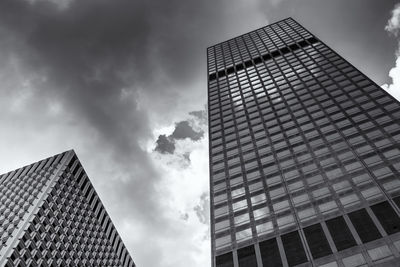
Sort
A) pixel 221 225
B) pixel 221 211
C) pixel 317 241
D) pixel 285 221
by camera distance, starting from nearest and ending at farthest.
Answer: pixel 317 241, pixel 285 221, pixel 221 225, pixel 221 211

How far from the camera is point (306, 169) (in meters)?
60.7

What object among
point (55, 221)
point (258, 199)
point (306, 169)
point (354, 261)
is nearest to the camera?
point (354, 261)

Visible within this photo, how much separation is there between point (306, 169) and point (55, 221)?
52625 mm

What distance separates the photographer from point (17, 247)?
70.1m

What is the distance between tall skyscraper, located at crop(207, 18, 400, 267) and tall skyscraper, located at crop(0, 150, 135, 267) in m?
35.0

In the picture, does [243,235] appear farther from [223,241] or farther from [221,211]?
[221,211]

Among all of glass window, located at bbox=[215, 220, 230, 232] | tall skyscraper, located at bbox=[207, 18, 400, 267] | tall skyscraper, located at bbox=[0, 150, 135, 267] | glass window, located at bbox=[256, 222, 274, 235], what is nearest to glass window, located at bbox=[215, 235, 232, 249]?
tall skyscraper, located at bbox=[207, 18, 400, 267]

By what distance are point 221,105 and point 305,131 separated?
29.4 metres

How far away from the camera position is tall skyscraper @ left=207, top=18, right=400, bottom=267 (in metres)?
45.7

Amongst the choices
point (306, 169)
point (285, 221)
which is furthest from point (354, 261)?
point (306, 169)

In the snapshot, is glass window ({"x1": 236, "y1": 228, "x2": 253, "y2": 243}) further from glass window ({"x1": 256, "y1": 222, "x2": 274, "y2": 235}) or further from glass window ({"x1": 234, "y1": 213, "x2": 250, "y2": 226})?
glass window ({"x1": 234, "y1": 213, "x2": 250, "y2": 226})

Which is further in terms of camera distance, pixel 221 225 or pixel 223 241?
pixel 221 225

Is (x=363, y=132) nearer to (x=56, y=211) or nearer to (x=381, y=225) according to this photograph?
(x=381, y=225)

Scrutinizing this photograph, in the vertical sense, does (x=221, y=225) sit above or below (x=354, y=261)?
above
